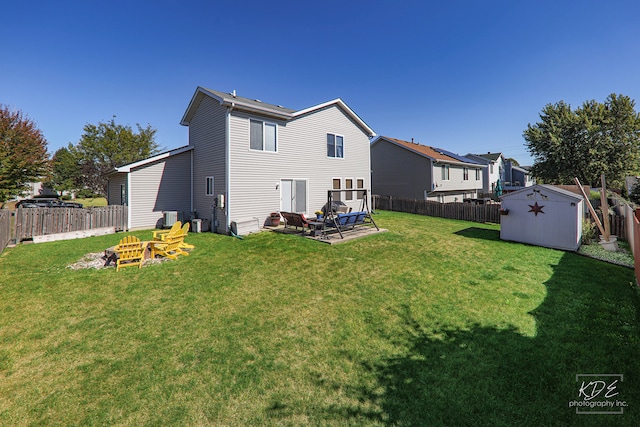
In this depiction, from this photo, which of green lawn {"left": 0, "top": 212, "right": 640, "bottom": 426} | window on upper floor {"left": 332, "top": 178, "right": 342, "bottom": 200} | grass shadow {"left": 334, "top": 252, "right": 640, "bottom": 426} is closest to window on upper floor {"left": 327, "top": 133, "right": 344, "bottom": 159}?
window on upper floor {"left": 332, "top": 178, "right": 342, "bottom": 200}

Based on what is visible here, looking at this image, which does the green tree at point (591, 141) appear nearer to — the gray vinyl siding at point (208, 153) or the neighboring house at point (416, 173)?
the neighboring house at point (416, 173)

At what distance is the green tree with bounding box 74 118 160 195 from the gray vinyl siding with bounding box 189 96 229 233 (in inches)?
961

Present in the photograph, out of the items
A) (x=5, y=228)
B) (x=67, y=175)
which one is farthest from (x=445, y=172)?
(x=67, y=175)

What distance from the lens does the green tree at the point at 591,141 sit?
27750 millimetres

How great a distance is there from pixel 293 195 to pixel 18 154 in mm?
19714

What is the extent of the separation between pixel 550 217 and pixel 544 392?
412 inches

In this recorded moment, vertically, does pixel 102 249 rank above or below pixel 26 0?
below

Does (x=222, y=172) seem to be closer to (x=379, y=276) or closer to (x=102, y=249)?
(x=102, y=249)

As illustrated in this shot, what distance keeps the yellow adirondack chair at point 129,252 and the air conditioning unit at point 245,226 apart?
4503 millimetres

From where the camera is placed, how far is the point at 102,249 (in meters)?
10.2

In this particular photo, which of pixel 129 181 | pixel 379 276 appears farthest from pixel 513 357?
pixel 129 181

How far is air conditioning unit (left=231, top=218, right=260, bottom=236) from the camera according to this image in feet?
41.7

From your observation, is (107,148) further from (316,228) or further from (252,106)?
(316,228)

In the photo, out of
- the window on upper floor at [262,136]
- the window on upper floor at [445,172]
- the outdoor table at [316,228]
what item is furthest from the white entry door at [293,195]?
the window on upper floor at [445,172]
